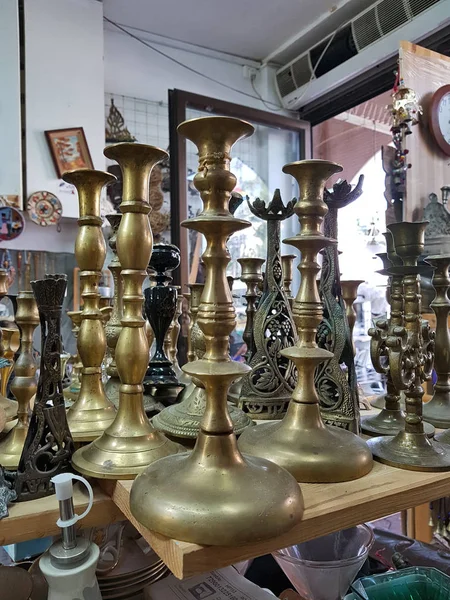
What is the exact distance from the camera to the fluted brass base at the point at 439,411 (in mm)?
723

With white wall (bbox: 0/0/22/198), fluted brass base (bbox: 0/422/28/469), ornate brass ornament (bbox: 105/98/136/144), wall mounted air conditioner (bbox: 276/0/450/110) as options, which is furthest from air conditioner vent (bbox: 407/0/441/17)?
fluted brass base (bbox: 0/422/28/469)

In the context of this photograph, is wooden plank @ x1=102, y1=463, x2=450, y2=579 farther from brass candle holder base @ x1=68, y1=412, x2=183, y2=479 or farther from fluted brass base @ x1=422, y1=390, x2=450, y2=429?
fluted brass base @ x1=422, y1=390, x2=450, y2=429

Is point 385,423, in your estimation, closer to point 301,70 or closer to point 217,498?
point 217,498

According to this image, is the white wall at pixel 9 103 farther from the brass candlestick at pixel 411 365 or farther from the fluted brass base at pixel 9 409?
the brass candlestick at pixel 411 365

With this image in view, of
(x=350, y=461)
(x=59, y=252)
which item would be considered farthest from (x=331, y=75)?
(x=350, y=461)

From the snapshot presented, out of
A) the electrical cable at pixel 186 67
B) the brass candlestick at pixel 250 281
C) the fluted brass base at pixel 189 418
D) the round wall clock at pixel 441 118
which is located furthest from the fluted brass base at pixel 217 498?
the electrical cable at pixel 186 67

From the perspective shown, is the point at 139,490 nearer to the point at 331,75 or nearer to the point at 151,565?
the point at 151,565

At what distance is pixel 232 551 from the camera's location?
0.41m

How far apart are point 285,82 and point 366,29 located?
708 mm

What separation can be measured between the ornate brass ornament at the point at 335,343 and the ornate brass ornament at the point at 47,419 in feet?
1.13

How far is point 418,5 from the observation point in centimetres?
217

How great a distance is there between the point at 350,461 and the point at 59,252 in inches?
85.6

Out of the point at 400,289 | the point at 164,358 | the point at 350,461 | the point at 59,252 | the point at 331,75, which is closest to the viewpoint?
the point at 350,461

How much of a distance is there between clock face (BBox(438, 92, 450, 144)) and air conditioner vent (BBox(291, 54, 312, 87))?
3.61ft
